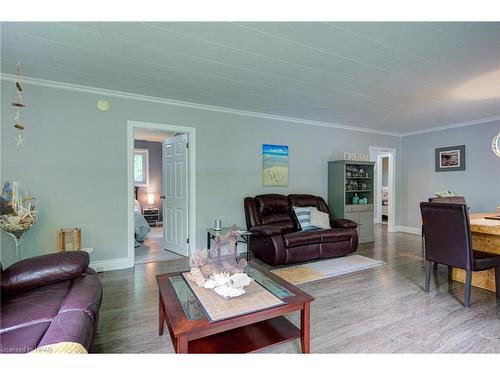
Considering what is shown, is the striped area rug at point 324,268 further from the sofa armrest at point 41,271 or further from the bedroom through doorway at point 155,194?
the sofa armrest at point 41,271

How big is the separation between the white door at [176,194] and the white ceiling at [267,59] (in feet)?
3.02

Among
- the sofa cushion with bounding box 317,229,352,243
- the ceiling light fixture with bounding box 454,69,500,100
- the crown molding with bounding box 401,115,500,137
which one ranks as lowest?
the sofa cushion with bounding box 317,229,352,243

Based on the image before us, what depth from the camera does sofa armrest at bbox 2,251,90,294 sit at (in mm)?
1672

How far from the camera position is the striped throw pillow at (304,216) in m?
4.10

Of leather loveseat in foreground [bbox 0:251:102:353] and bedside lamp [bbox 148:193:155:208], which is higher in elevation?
bedside lamp [bbox 148:193:155:208]

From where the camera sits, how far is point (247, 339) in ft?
5.34

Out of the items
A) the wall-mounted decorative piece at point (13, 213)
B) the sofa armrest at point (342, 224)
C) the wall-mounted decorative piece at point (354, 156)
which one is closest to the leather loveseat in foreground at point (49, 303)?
the wall-mounted decorative piece at point (13, 213)

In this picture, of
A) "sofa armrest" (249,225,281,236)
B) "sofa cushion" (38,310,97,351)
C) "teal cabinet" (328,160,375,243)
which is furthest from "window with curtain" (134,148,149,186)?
"sofa cushion" (38,310,97,351)

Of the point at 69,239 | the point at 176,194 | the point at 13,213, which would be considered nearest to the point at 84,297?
the point at 13,213

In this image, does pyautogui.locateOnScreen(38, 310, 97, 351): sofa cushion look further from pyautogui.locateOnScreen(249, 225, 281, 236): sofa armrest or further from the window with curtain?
the window with curtain

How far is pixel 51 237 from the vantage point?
312 centimetres

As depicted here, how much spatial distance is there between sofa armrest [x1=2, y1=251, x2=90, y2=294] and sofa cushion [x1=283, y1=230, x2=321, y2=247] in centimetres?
237
